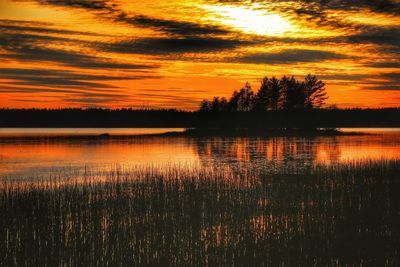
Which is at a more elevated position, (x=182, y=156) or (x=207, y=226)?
(x=207, y=226)

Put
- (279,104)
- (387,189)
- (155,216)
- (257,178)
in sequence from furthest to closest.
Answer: (279,104), (257,178), (387,189), (155,216)

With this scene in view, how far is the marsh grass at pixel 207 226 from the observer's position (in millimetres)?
13789

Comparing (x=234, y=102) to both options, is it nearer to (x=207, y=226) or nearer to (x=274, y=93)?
(x=274, y=93)

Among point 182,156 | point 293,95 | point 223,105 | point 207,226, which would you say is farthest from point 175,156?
point 223,105

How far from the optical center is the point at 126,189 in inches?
945

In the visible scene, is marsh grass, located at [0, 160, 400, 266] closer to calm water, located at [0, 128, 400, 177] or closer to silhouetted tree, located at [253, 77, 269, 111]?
calm water, located at [0, 128, 400, 177]

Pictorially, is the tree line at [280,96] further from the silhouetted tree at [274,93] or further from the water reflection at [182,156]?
the water reflection at [182,156]

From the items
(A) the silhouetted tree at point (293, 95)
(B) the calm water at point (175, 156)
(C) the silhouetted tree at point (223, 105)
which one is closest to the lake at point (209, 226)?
(B) the calm water at point (175, 156)

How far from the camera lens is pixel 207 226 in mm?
17156

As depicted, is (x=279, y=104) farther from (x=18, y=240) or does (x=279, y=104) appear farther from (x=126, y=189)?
(x=18, y=240)

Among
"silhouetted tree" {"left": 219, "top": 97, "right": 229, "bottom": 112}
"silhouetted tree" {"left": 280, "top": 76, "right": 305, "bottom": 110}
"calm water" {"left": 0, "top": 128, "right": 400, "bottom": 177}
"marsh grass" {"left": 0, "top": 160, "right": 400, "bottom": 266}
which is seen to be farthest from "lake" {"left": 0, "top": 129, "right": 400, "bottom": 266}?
"silhouetted tree" {"left": 219, "top": 97, "right": 229, "bottom": 112}

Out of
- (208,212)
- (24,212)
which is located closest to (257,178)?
(208,212)

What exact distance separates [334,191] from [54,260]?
1418 centimetres

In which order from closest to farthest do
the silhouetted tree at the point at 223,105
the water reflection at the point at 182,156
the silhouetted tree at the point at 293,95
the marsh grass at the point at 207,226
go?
the marsh grass at the point at 207,226, the water reflection at the point at 182,156, the silhouetted tree at the point at 293,95, the silhouetted tree at the point at 223,105
